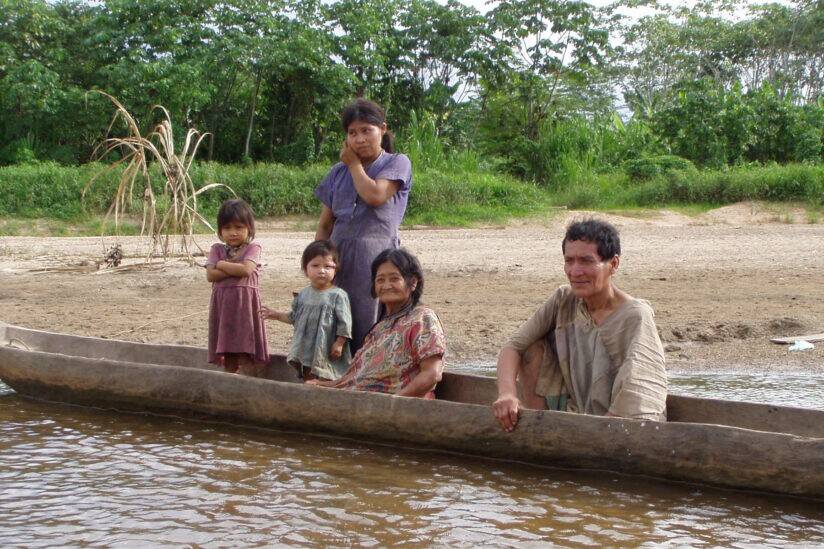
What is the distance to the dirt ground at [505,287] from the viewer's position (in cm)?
712

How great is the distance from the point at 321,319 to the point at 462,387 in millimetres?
738

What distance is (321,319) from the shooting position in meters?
4.66

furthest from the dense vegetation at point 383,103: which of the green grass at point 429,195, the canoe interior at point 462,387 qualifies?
the canoe interior at point 462,387

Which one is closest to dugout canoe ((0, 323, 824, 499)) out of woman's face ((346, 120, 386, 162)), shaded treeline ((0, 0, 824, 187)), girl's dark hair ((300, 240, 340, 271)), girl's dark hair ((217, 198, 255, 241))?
girl's dark hair ((300, 240, 340, 271))

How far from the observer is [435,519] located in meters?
3.59

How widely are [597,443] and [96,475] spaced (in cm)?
204

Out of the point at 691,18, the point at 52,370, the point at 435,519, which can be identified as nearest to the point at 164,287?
the point at 52,370

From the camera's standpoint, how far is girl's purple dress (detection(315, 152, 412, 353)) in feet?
14.9

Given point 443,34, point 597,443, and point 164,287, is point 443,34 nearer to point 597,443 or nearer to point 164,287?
point 164,287

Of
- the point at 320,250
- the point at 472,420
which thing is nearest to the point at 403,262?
the point at 320,250

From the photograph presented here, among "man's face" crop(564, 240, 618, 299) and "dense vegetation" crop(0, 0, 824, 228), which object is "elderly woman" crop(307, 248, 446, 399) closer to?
"man's face" crop(564, 240, 618, 299)

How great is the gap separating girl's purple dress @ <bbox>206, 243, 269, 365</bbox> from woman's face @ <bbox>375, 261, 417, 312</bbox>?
0.93 meters

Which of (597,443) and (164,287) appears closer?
(597,443)

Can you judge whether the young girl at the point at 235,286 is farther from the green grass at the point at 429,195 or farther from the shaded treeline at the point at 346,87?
the shaded treeline at the point at 346,87
